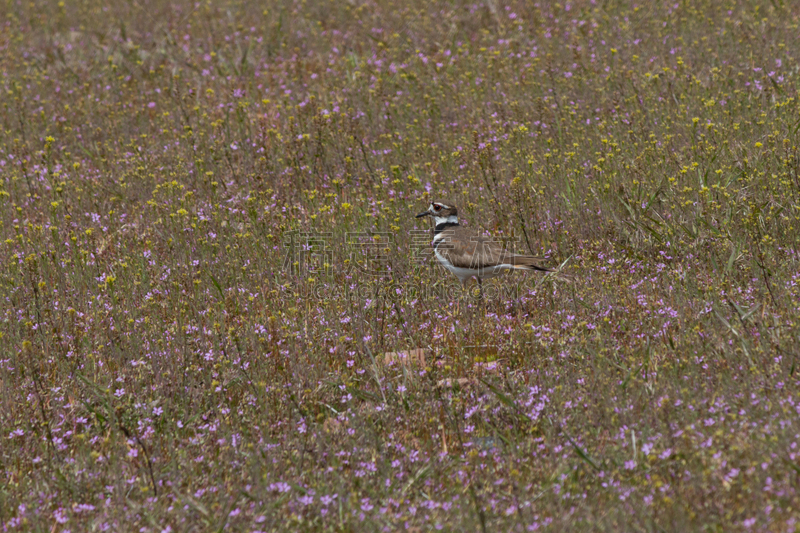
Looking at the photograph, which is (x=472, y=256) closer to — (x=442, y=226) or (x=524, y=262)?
(x=524, y=262)

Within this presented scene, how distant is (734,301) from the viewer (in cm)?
575

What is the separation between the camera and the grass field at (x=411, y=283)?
4.42 metres

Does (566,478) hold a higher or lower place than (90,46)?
lower

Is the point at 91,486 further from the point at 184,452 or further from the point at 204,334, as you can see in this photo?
the point at 204,334

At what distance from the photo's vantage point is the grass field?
4422mm

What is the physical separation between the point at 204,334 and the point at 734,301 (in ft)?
14.9

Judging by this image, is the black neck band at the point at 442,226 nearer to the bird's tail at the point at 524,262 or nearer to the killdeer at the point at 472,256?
the killdeer at the point at 472,256

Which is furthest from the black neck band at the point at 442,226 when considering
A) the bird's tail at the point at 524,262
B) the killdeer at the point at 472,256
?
the bird's tail at the point at 524,262

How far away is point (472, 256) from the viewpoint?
6.92 m

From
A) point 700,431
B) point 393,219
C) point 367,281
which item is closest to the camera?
point 700,431

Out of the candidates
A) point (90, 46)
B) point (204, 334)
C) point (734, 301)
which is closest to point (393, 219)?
point (204, 334)

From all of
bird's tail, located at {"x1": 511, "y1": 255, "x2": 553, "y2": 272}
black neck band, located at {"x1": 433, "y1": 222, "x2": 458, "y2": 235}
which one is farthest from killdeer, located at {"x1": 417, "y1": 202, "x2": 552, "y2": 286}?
black neck band, located at {"x1": 433, "y1": 222, "x2": 458, "y2": 235}

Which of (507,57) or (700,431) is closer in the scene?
(700,431)

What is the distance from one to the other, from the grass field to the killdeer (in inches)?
10.7
